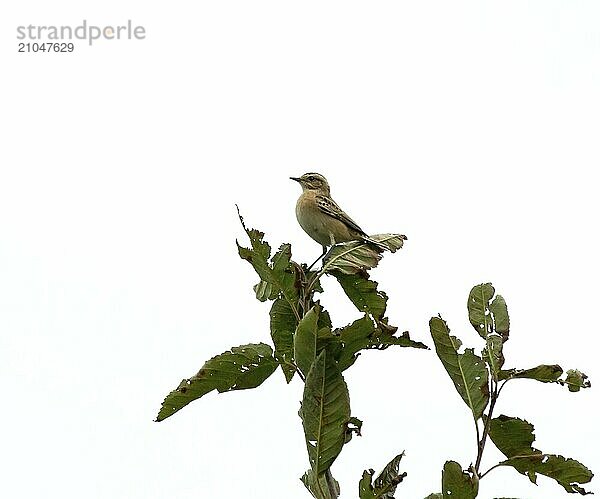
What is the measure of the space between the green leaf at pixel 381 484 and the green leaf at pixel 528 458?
43cm

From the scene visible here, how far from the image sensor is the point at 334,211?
491 cm

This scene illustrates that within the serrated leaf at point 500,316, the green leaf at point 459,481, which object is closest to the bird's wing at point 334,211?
the serrated leaf at point 500,316

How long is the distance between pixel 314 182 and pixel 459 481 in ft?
9.47

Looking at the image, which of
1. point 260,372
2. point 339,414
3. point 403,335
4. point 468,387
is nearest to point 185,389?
point 260,372

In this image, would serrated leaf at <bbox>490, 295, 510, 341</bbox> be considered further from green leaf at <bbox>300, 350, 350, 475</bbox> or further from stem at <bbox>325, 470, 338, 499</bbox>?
stem at <bbox>325, 470, 338, 499</bbox>

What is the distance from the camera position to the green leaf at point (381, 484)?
335cm

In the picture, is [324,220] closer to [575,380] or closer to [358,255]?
[358,255]

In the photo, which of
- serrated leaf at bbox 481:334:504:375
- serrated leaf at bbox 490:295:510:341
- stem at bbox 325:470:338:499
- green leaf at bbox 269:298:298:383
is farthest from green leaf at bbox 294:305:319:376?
serrated leaf at bbox 490:295:510:341

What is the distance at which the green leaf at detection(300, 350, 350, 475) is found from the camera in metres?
3.21

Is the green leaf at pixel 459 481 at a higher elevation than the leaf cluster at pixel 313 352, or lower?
lower

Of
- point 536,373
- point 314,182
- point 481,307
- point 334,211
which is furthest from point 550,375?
point 314,182

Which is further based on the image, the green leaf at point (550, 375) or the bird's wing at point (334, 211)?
the bird's wing at point (334, 211)

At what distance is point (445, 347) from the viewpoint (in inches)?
141

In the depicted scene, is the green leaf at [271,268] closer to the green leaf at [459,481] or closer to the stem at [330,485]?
the stem at [330,485]
